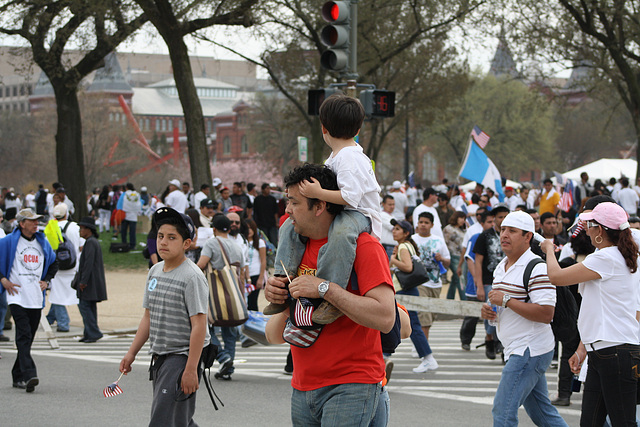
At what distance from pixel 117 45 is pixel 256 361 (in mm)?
16464

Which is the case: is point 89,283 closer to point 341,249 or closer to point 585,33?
point 341,249

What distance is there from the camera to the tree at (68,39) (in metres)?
23.5

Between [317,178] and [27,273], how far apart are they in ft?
20.7

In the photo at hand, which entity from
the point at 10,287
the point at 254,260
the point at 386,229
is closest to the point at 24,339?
the point at 10,287

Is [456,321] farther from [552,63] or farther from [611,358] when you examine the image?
[552,63]

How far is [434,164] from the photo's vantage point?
113188 millimetres

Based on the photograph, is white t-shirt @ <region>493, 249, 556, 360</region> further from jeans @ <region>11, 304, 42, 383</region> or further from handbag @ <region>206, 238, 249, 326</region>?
jeans @ <region>11, 304, 42, 383</region>

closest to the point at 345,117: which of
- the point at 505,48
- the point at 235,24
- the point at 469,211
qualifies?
the point at 469,211

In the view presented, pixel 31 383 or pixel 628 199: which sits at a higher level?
pixel 628 199

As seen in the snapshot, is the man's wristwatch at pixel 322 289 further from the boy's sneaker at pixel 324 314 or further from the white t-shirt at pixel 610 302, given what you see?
the white t-shirt at pixel 610 302

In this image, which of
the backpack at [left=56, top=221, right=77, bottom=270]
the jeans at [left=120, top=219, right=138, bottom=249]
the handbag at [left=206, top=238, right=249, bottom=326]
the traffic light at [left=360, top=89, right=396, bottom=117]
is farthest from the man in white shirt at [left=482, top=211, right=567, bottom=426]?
the jeans at [left=120, top=219, right=138, bottom=249]

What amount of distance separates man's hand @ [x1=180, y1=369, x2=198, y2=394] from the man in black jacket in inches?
308

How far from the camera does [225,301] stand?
360 inches

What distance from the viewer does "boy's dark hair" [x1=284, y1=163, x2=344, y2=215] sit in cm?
362
